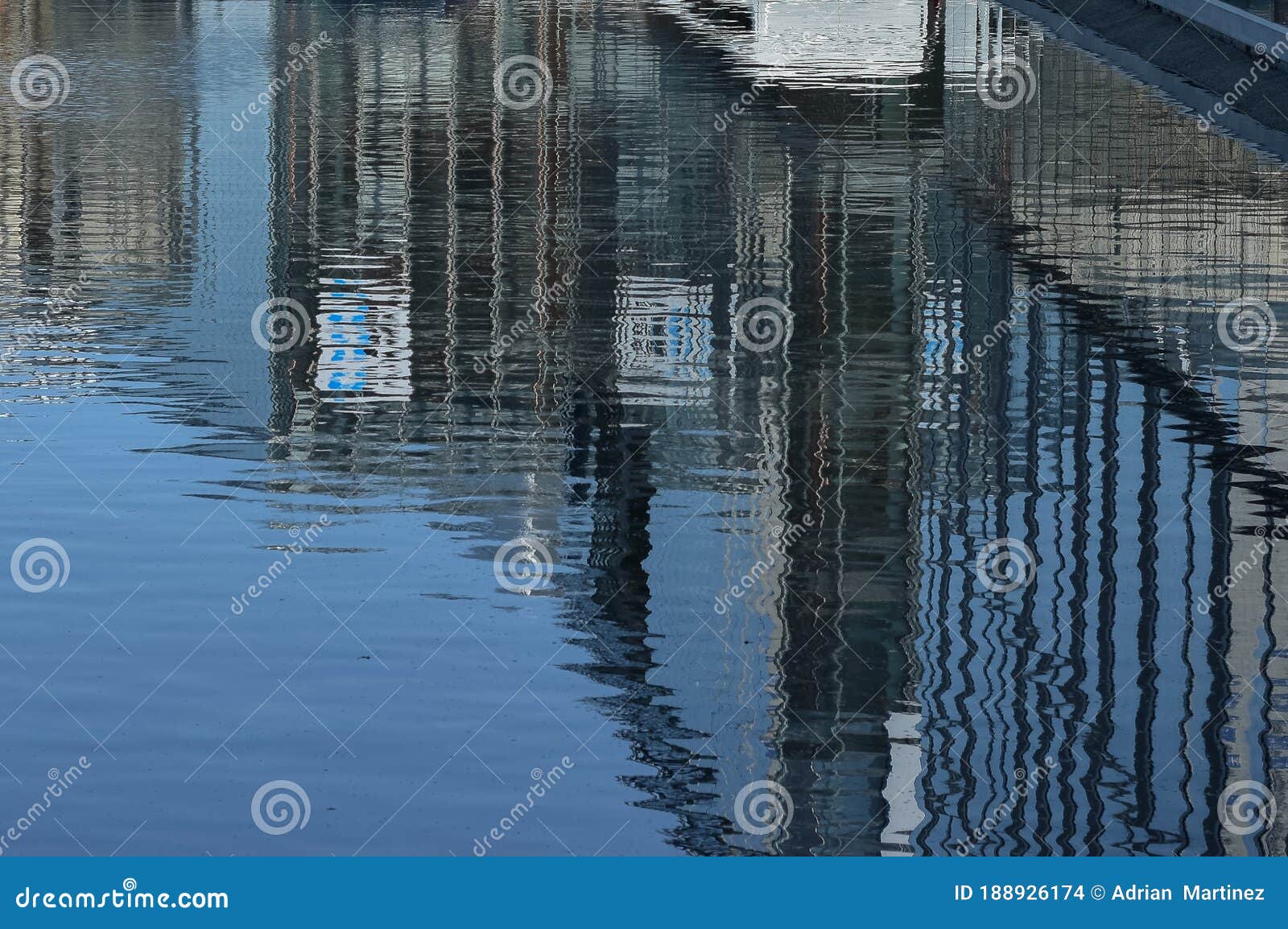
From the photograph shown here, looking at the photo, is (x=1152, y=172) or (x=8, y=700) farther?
(x=1152, y=172)

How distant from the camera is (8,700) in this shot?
7.60 metres

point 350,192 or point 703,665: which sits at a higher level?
point 350,192

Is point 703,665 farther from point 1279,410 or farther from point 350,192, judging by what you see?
point 350,192

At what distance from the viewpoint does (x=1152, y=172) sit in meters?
21.2

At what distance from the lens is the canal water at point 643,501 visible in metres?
6.84

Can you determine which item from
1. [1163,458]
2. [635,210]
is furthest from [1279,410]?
[635,210]

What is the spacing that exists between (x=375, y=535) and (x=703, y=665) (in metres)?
2.07

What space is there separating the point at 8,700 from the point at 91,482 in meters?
2.97

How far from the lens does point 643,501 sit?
10219 mm

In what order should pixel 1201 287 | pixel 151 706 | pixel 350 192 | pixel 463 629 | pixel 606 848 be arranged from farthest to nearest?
1. pixel 350 192
2. pixel 1201 287
3. pixel 463 629
4. pixel 151 706
5. pixel 606 848

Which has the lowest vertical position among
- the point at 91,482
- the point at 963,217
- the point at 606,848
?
the point at 606,848

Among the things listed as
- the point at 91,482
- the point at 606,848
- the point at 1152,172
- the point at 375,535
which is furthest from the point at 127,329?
the point at 1152,172

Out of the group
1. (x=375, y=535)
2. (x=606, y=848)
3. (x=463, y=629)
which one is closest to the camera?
(x=606, y=848)

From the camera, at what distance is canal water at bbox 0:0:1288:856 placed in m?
6.84
